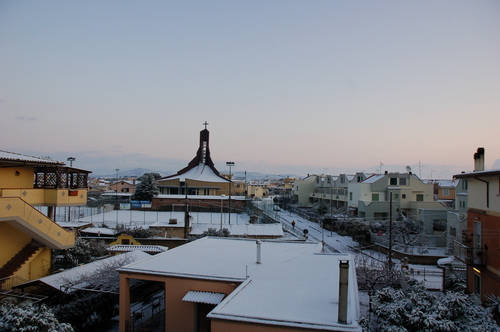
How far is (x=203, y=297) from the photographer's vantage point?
1023cm

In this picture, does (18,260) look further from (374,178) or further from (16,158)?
(374,178)

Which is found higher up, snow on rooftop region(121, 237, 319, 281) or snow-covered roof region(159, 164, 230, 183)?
snow-covered roof region(159, 164, 230, 183)

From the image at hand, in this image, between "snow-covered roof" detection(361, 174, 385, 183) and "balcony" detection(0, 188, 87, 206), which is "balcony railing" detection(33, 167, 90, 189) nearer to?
"balcony" detection(0, 188, 87, 206)

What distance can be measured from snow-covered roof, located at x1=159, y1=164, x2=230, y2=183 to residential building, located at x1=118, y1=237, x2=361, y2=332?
148 feet

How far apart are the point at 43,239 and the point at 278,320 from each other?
13.0 m

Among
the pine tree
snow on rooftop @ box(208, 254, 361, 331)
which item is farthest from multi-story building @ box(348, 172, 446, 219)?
snow on rooftop @ box(208, 254, 361, 331)

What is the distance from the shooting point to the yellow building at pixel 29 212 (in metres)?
14.6

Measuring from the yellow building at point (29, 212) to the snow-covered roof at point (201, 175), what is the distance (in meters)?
41.9

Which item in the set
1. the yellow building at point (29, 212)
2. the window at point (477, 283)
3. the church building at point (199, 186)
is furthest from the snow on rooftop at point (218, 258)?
the church building at point (199, 186)

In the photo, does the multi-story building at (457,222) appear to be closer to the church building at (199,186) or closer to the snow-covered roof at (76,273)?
the snow-covered roof at (76,273)

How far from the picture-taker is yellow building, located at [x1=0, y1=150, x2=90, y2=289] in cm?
1465

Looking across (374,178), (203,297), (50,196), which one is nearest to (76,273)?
(50,196)

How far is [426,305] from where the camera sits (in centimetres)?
944

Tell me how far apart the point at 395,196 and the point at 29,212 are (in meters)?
40.4
